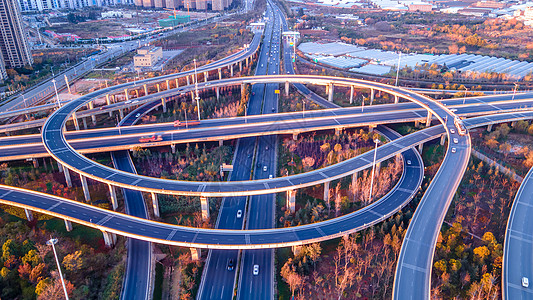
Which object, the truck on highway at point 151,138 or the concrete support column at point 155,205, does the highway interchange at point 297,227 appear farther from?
the truck on highway at point 151,138

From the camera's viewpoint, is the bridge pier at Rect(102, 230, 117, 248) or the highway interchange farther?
the bridge pier at Rect(102, 230, 117, 248)

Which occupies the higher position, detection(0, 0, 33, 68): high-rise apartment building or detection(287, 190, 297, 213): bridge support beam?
detection(0, 0, 33, 68): high-rise apartment building

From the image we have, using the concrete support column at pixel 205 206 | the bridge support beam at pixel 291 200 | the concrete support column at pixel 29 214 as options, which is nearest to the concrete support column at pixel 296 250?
the bridge support beam at pixel 291 200

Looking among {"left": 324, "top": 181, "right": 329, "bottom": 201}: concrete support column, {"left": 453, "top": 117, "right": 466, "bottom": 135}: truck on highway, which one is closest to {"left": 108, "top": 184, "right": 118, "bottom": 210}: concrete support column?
{"left": 324, "top": 181, "right": 329, "bottom": 201}: concrete support column

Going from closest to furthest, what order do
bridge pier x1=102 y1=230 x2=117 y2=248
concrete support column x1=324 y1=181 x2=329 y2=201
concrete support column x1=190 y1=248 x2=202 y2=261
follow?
concrete support column x1=190 y1=248 x2=202 y2=261, bridge pier x1=102 y1=230 x2=117 y2=248, concrete support column x1=324 y1=181 x2=329 y2=201

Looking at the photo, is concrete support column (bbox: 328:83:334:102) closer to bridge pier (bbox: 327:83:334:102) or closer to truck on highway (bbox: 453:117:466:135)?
bridge pier (bbox: 327:83:334:102)

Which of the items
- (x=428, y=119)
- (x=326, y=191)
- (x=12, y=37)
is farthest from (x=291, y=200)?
(x=12, y=37)
